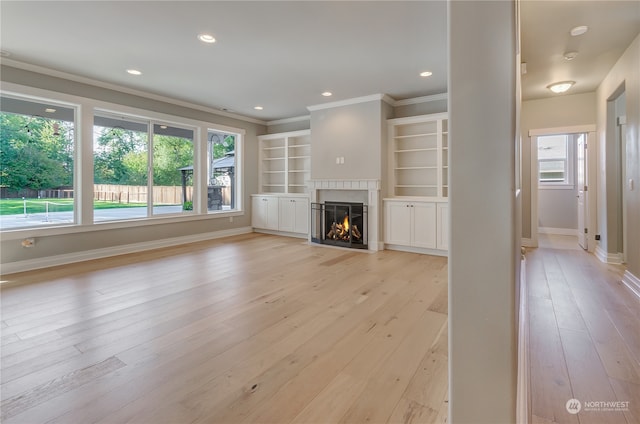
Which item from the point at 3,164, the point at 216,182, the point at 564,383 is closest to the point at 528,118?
the point at 564,383

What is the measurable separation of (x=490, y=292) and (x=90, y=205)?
5539 mm

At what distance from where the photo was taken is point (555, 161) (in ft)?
23.7

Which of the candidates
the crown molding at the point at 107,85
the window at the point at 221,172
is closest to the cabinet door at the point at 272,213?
the window at the point at 221,172

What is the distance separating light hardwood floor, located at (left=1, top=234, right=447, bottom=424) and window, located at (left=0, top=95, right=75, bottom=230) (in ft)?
3.34

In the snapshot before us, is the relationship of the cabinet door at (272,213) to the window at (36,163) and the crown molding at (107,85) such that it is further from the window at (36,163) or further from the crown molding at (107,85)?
the window at (36,163)

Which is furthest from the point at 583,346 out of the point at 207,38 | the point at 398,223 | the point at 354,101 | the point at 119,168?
the point at 119,168

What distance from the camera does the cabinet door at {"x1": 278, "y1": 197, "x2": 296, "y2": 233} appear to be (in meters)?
6.73

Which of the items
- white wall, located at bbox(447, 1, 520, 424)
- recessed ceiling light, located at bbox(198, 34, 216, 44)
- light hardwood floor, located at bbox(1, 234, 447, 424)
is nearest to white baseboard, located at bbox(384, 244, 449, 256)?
light hardwood floor, located at bbox(1, 234, 447, 424)

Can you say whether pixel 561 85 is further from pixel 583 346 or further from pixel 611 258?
pixel 583 346

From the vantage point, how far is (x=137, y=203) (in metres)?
5.49

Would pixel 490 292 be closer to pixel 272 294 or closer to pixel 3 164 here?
pixel 272 294

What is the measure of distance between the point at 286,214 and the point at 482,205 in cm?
596

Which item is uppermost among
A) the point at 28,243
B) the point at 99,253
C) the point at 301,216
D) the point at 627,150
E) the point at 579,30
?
the point at 579,30

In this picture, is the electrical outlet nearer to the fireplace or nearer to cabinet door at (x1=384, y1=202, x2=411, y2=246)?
the fireplace
